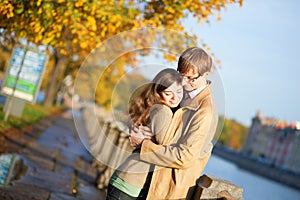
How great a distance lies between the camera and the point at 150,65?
3297 millimetres

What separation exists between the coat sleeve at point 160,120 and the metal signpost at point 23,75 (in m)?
15.6

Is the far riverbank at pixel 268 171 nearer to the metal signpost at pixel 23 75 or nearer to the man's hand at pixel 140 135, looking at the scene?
the metal signpost at pixel 23 75

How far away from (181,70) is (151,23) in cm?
727

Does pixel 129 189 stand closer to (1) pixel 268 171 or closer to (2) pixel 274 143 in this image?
(1) pixel 268 171

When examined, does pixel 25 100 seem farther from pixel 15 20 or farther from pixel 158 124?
pixel 158 124

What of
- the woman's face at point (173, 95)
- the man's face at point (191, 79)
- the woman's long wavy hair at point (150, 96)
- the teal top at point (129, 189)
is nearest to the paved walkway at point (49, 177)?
the teal top at point (129, 189)

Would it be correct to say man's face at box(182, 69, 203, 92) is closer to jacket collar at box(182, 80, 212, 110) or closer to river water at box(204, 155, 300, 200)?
jacket collar at box(182, 80, 212, 110)

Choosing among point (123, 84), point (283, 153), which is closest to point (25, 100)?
point (123, 84)

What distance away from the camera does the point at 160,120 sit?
2934mm

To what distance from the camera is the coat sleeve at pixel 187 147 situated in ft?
9.19

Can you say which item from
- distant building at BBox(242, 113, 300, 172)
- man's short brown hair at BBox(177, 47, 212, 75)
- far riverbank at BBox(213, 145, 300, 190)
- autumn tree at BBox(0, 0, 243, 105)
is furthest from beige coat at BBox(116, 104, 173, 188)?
distant building at BBox(242, 113, 300, 172)

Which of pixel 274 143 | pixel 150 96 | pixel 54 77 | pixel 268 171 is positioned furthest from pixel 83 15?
pixel 274 143

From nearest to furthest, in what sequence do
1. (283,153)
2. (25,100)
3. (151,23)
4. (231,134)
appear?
(151,23)
(25,100)
(283,153)
(231,134)

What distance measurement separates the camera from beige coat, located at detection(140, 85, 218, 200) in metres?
2.81
